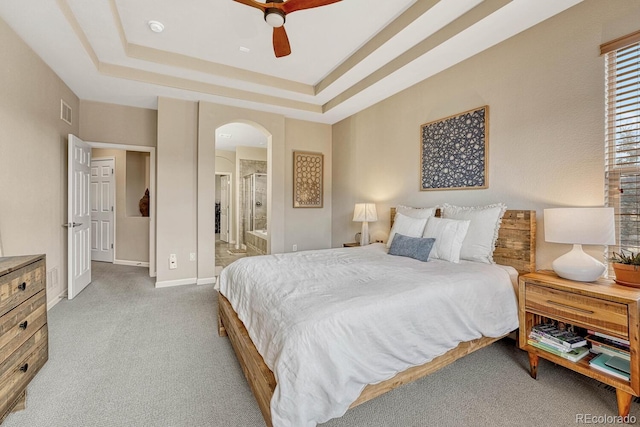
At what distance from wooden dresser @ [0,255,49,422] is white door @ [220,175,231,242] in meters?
6.45

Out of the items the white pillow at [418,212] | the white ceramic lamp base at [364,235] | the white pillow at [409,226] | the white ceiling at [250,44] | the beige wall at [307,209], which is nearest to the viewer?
the white ceiling at [250,44]

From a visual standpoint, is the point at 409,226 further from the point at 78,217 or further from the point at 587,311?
the point at 78,217

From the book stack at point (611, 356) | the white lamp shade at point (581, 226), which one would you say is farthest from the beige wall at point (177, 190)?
the book stack at point (611, 356)

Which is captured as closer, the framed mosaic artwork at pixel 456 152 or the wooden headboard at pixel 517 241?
the wooden headboard at pixel 517 241

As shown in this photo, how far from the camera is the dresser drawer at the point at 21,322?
5.08 feet

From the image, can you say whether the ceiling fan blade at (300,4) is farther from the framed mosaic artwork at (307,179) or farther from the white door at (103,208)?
the white door at (103,208)

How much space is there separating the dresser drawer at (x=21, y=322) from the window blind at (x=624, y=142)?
12.7 ft

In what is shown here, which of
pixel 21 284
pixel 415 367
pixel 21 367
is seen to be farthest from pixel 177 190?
pixel 415 367

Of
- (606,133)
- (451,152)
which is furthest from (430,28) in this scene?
(606,133)

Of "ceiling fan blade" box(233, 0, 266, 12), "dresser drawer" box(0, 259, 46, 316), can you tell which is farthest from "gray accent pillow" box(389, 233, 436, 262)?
"dresser drawer" box(0, 259, 46, 316)

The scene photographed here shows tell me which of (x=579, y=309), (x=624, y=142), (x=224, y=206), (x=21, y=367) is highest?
(x=624, y=142)

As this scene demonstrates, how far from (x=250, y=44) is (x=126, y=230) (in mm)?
4681

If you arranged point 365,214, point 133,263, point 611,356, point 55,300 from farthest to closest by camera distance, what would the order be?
point 133,263, point 365,214, point 55,300, point 611,356

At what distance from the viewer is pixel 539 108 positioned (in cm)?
243
